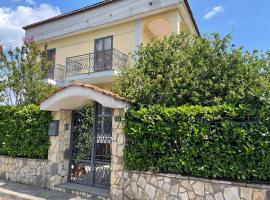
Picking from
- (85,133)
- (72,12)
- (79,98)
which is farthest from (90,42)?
(79,98)

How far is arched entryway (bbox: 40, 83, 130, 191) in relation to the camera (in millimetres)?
8008

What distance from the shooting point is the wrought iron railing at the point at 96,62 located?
1574cm

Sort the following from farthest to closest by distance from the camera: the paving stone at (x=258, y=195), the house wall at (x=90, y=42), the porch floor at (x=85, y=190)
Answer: the house wall at (x=90, y=42) < the porch floor at (x=85, y=190) < the paving stone at (x=258, y=195)

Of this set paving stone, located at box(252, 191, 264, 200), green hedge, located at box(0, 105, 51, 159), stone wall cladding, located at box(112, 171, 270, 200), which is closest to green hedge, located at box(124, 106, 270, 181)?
stone wall cladding, located at box(112, 171, 270, 200)

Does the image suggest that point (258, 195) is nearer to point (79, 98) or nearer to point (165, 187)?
point (165, 187)

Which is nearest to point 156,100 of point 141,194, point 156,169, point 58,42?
point 156,169

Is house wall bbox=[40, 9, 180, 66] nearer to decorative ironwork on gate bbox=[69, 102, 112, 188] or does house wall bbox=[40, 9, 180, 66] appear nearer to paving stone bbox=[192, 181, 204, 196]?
decorative ironwork on gate bbox=[69, 102, 112, 188]

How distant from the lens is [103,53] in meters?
16.4

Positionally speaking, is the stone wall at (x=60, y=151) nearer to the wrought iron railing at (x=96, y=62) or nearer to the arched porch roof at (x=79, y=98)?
the arched porch roof at (x=79, y=98)

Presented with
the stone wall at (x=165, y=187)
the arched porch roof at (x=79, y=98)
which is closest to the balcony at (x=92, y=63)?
the arched porch roof at (x=79, y=98)

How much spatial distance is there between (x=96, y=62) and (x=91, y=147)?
8518 mm

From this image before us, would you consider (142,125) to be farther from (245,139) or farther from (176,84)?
(245,139)

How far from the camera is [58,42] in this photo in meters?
19.6

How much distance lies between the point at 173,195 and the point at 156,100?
2838 millimetres
